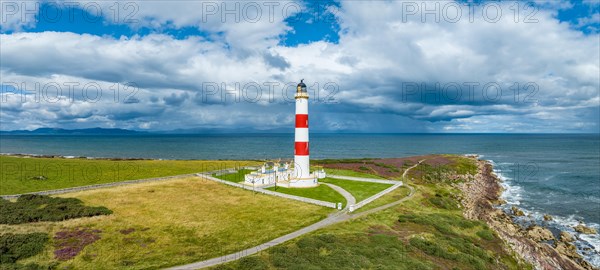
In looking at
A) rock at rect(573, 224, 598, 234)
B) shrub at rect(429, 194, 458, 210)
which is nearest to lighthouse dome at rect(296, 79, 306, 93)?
shrub at rect(429, 194, 458, 210)

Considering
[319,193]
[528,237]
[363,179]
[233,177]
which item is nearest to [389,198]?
[319,193]

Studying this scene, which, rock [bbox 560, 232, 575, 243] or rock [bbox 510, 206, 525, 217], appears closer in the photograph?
rock [bbox 560, 232, 575, 243]

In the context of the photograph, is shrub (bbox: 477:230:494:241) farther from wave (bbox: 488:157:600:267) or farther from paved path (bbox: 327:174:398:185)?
paved path (bbox: 327:174:398:185)

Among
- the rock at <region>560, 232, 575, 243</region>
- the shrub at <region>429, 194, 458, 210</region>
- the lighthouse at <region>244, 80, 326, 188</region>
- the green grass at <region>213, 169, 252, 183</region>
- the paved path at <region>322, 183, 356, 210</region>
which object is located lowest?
the rock at <region>560, 232, 575, 243</region>

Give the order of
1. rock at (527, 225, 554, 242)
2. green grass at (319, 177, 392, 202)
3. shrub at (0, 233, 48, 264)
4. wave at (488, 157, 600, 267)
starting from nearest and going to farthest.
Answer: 1. shrub at (0, 233, 48, 264)
2. wave at (488, 157, 600, 267)
3. rock at (527, 225, 554, 242)
4. green grass at (319, 177, 392, 202)

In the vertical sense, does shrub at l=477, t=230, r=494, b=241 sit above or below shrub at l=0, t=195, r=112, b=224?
below

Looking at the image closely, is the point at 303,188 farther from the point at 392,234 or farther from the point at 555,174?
the point at 555,174

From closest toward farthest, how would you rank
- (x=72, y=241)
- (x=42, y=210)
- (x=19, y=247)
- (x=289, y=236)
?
1. (x=19, y=247)
2. (x=72, y=241)
3. (x=289, y=236)
4. (x=42, y=210)

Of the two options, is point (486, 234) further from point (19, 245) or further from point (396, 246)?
point (19, 245)
